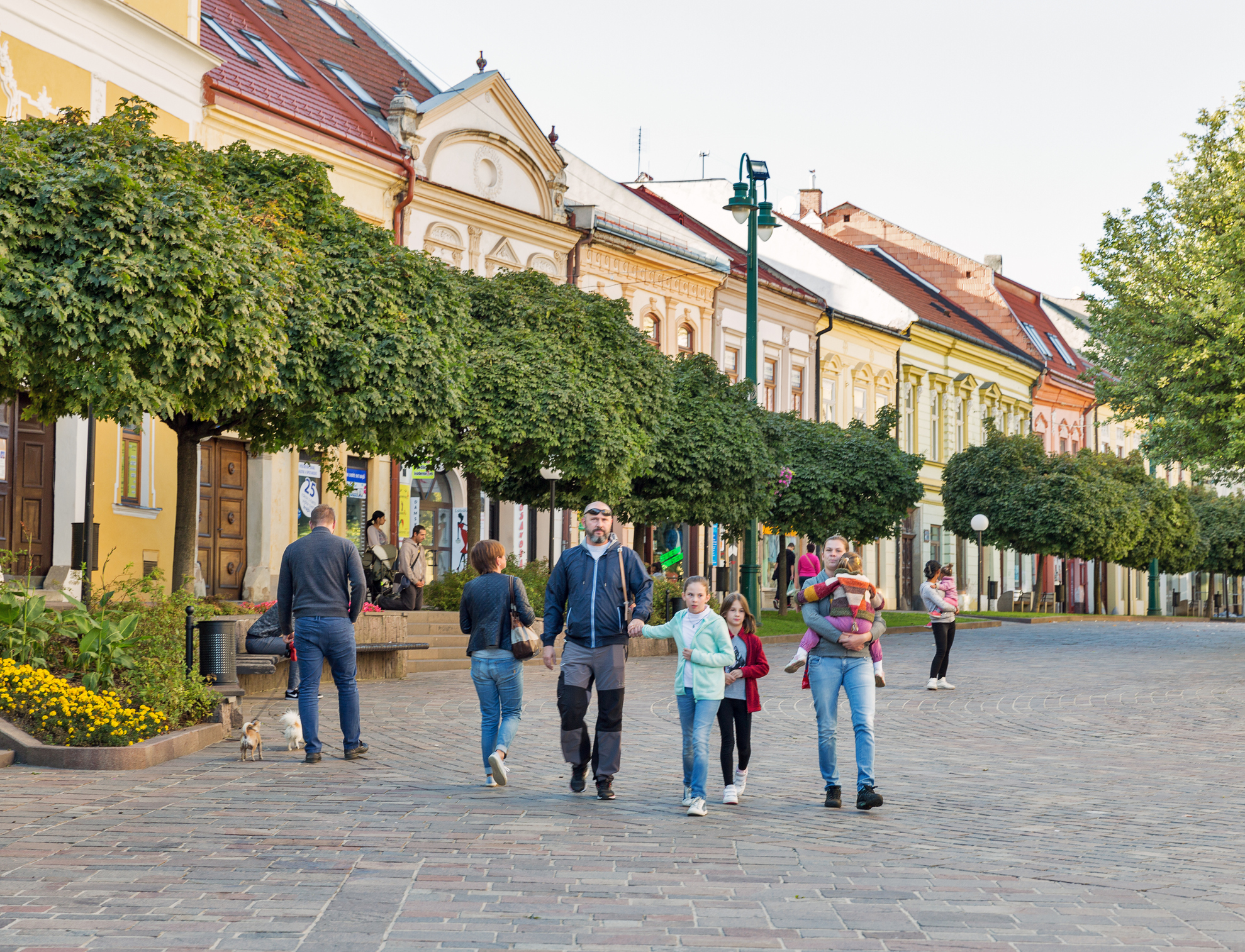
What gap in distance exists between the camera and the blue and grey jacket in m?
9.80

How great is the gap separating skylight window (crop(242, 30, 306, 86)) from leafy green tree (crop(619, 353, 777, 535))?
9.00 m

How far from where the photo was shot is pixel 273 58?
97.5 feet

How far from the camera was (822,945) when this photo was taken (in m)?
5.87

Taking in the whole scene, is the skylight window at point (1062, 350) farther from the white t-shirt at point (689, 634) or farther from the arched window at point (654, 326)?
the white t-shirt at point (689, 634)

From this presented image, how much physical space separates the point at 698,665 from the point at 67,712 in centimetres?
462

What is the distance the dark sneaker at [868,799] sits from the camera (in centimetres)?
934

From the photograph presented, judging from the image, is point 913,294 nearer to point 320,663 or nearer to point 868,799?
point 320,663

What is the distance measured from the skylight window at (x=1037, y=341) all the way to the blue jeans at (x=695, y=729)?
186ft

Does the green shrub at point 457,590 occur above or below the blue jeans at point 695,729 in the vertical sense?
above

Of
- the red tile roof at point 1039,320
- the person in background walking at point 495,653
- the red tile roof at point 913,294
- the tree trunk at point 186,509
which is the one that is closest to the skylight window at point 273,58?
the tree trunk at point 186,509

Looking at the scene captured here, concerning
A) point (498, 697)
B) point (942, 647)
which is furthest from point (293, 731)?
point (942, 647)

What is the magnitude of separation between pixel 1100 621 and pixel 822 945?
136 feet

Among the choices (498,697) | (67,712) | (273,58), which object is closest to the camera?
(498,697)

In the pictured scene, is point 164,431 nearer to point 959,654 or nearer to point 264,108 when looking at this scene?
point 264,108
